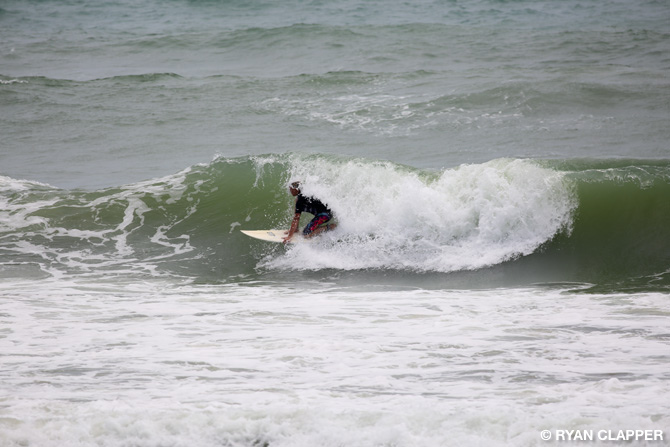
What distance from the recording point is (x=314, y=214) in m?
10.7

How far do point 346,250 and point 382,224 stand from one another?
0.85 m

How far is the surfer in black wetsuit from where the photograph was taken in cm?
1055

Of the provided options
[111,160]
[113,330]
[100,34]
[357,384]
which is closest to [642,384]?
[357,384]

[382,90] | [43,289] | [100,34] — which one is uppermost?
[100,34]

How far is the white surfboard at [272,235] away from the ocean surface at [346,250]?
13 centimetres

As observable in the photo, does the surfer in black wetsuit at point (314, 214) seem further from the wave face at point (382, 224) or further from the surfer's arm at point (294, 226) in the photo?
the wave face at point (382, 224)

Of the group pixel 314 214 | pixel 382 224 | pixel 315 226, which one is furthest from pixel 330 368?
pixel 382 224

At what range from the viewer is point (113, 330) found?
23.7 ft

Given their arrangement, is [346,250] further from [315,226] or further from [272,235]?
[272,235]

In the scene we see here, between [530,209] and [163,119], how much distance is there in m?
11.5

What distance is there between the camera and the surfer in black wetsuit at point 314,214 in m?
10.5

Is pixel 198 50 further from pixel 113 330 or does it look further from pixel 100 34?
pixel 113 330

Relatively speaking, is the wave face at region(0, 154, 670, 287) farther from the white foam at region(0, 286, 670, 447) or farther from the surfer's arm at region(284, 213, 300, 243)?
the white foam at region(0, 286, 670, 447)

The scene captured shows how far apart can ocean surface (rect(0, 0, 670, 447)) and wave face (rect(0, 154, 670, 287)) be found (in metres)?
0.04
